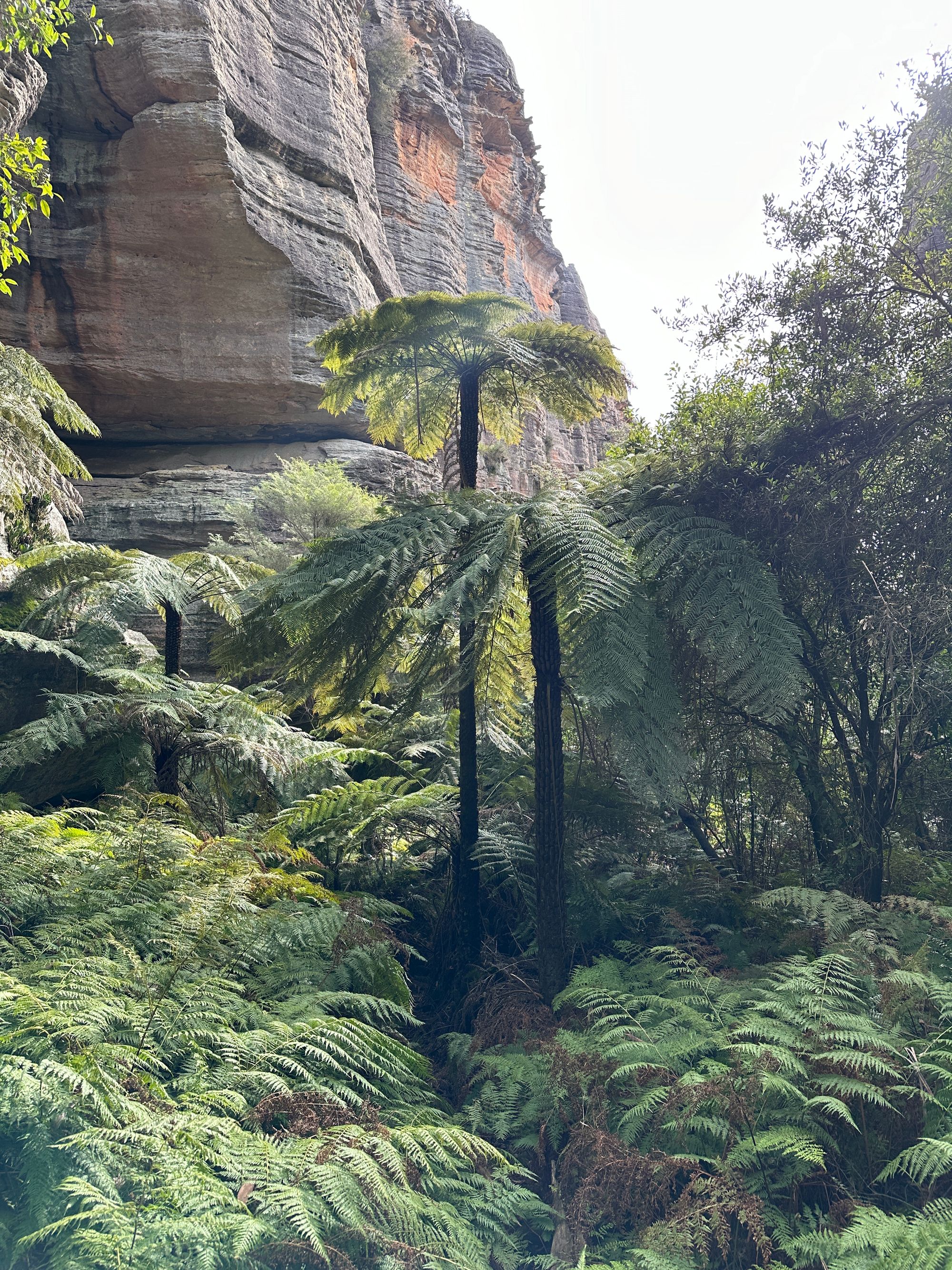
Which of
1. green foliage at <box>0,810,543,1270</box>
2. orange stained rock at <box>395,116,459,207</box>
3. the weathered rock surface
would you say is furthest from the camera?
orange stained rock at <box>395,116,459,207</box>

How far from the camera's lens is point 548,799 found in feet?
14.4

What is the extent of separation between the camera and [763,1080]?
2730 millimetres

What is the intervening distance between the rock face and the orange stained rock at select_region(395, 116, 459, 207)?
11.5 ft

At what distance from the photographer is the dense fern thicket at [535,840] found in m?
2.41

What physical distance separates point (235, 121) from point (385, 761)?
15212 millimetres

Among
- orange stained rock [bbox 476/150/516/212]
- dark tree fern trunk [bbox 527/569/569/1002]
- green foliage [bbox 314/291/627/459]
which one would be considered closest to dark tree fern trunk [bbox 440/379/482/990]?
green foliage [bbox 314/291/627/459]

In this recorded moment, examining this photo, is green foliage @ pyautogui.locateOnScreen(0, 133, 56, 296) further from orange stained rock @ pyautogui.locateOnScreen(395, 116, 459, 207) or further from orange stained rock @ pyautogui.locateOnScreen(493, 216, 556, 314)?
orange stained rock @ pyautogui.locateOnScreen(493, 216, 556, 314)

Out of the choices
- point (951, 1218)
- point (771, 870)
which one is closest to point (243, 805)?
point (771, 870)

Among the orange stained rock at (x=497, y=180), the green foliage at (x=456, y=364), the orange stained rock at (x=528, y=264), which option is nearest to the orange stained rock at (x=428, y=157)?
the orange stained rock at (x=497, y=180)

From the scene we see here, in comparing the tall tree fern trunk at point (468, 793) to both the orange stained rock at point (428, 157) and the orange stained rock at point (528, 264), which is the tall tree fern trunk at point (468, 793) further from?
the orange stained rock at point (528, 264)

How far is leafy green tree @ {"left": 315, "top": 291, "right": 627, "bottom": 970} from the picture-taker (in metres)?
4.59

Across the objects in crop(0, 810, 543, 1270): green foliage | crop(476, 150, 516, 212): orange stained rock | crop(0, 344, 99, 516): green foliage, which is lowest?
crop(0, 810, 543, 1270): green foliage

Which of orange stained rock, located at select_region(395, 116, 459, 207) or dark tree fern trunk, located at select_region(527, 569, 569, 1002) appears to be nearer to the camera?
dark tree fern trunk, located at select_region(527, 569, 569, 1002)

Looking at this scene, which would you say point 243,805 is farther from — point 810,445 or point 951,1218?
point 951,1218
